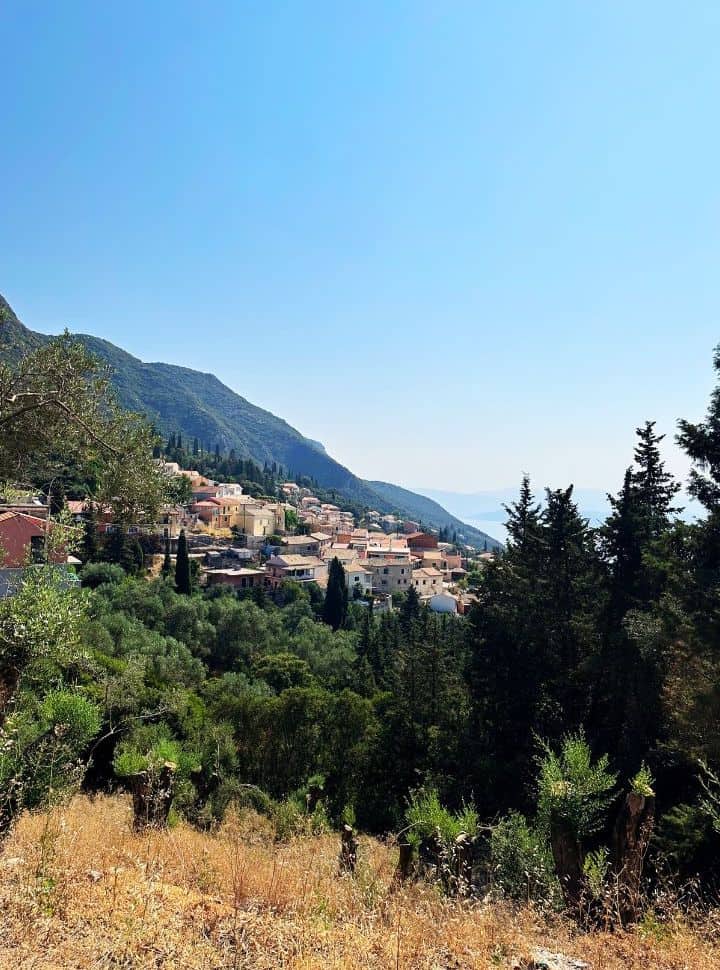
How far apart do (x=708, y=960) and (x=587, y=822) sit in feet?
5.14

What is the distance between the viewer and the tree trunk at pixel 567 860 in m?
4.89

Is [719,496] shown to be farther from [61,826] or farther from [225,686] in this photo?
[225,686]

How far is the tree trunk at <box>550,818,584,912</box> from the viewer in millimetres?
4887

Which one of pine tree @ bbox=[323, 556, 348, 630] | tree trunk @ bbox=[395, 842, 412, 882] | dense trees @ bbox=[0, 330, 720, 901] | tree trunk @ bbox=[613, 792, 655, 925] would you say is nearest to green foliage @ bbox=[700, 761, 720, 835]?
dense trees @ bbox=[0, 330, 720, 901]

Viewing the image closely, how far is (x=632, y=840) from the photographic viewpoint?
4.73 m

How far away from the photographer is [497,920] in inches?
168

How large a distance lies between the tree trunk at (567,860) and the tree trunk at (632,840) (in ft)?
1.18

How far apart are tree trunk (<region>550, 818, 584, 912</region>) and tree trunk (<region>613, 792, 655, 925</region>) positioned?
1.18 ft

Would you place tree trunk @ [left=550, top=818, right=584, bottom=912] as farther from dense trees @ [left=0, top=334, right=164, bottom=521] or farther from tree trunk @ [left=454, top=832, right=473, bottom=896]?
dense trees @ [left=0, top=334, right=164, bottom=521]

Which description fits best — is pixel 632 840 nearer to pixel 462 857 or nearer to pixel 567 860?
pixel 567 860

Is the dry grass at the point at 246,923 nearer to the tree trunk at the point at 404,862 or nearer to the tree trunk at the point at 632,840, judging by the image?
the tree trunk at the point at 632,840

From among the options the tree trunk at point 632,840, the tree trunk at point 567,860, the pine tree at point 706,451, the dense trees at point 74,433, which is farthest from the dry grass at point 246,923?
the pine tree at point 706,451

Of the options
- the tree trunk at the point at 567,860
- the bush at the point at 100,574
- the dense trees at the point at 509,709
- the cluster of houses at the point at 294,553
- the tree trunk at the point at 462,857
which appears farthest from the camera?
the cluster of houses at the point at 294,553

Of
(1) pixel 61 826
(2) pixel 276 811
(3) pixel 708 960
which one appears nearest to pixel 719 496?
(3) pixel 708 960
